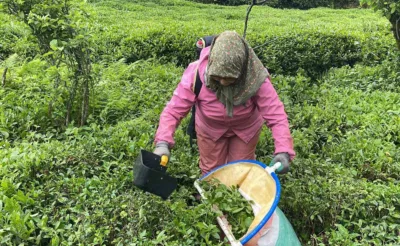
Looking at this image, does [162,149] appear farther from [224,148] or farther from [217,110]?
[224,148]

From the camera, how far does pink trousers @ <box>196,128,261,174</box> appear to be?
9.76 feet

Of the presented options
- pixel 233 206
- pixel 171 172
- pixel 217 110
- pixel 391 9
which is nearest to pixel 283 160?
pixel 233 206

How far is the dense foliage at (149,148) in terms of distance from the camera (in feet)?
8.09

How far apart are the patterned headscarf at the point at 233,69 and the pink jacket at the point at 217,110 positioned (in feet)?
0.37

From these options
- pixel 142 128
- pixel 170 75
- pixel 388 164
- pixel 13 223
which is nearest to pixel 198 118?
pixel 142 128

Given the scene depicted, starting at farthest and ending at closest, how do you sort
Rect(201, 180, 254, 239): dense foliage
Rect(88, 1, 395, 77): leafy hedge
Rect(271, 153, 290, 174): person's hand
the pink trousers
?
1. Rect(88, 1, 395, 77): leafy hedge
2. the pink trousers
3. Rect(271, 153, 290, 174): person's hand
4. Rect(201, 180, 254, 239): dense foliage

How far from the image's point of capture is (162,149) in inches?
96.1

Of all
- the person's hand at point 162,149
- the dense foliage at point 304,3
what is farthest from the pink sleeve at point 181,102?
the dense foliage at point 304,3

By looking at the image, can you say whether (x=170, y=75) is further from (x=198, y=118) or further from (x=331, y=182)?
(x=331, y=182)

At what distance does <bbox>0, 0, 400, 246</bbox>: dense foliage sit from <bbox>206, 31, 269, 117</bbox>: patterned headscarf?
27.7 inches

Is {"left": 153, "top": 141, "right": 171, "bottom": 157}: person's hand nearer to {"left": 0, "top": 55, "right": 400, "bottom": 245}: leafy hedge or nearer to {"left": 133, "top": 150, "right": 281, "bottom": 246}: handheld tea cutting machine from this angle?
{"left": 133, "top": 150, "right": 281, "bottom": 246}: handheld tea cutting machine

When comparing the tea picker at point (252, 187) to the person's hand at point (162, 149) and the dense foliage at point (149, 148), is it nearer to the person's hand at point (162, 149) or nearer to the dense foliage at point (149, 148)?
the person's hand at point (162, 149)

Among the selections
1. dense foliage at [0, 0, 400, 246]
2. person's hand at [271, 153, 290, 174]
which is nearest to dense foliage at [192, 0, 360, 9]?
dense foliage at [0, 0, 400, 246]

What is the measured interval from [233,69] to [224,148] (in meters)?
0.87
